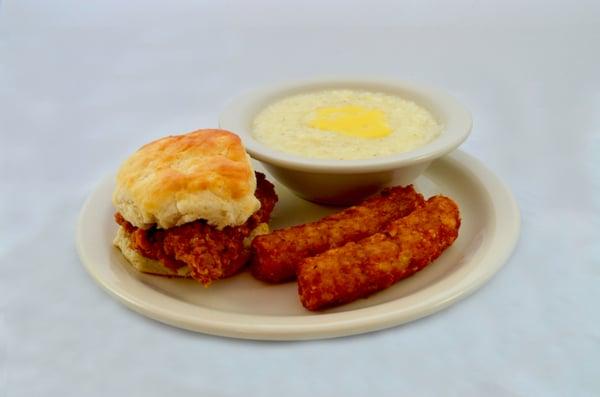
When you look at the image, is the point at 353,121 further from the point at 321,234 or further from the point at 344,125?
the point at 321,234

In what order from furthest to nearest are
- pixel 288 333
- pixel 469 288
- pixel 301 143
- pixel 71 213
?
pixel 71 213 → pixel 301 143 → pixel 469 288 → pixel 288 333

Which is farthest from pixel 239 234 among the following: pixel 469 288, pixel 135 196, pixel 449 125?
pixel 449 125

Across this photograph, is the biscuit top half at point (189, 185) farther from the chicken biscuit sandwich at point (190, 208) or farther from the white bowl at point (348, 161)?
the white bowl at point (348, 161)

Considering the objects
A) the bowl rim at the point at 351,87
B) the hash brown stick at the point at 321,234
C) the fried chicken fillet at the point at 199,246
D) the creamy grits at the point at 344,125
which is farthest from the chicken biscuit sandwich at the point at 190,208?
Result: the creamy grits at the point at 344,125

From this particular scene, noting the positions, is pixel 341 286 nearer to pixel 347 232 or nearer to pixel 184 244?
pixel 347 232

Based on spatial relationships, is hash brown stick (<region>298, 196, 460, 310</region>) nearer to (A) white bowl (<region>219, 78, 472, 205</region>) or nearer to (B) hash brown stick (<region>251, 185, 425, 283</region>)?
(B) hash brown stick (<region>251, 185, 425, 283</region>)

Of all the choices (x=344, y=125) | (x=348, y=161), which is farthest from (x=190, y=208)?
(x=344, y=125)

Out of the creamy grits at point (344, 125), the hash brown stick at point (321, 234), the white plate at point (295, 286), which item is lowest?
the white plate at point (295, 286)
